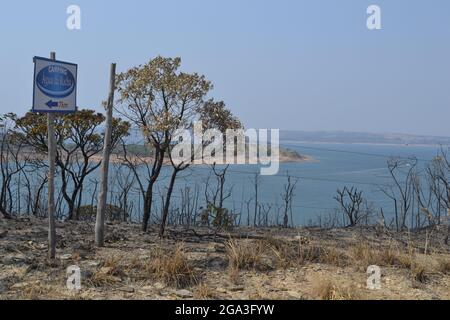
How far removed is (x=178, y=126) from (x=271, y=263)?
3.05 meters

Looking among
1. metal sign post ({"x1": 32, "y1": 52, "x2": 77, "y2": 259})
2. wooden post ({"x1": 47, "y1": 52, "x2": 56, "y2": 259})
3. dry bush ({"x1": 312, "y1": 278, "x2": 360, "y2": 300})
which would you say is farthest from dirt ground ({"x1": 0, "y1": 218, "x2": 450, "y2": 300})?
metal sign post ({"x1": 32, "y1": 52, "x2": 77, "y2": 259})

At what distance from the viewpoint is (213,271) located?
6066 millimetres

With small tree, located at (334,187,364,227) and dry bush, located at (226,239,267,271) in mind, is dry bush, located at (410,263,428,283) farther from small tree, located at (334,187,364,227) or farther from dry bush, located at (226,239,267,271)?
small tree, located at (334,187,364,227)

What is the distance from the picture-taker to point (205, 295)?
518cm

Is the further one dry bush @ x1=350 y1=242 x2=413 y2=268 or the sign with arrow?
dry bush @ x1=350 y1=242 x2=413 y2=268

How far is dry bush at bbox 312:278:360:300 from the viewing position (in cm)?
510

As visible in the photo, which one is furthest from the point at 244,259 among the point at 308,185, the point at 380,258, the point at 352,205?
the point at 308,185

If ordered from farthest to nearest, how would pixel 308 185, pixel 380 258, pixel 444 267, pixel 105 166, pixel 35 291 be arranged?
1. pixel 308 185
2. pixel 105 166
3. pixel 380 258
4. pixel 444 267
5. pixel 35 291

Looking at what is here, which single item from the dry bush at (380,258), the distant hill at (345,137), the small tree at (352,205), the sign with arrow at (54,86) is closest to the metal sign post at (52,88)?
the sign with arrow at (54,86)

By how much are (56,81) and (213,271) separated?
9.94ft

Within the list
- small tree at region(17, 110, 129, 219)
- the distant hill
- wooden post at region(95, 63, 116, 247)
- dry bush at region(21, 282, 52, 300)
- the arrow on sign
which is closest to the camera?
dry bush at region(21, 282, 52, 300)

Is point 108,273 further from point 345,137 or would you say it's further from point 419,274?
point 345,137

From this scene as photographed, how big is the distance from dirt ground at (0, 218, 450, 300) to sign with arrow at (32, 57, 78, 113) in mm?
1967
